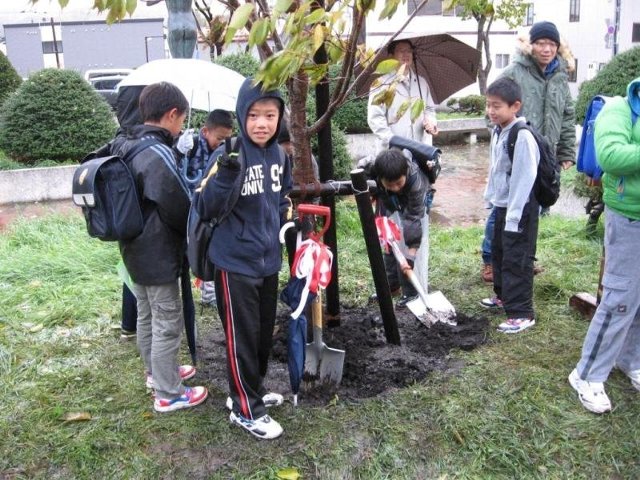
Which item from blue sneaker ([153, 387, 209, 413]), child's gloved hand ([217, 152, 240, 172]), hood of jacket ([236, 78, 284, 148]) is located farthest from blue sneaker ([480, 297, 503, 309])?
child's gloved hand ([217, 152, 240, 172])

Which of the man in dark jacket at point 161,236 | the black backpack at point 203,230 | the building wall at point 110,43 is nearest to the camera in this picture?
the black backpack at point 203,230

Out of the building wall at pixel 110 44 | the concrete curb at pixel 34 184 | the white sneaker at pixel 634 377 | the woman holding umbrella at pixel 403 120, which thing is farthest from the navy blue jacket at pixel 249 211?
the building wall at pixel 110 44

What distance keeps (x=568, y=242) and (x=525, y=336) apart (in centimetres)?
227

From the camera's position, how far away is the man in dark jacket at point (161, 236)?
2.92m

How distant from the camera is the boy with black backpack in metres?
3.82

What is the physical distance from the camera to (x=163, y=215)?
297 cm

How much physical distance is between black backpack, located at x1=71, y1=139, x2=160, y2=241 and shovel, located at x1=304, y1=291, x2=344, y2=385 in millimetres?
1014

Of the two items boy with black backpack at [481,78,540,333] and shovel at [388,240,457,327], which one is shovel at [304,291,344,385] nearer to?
shovel at [388,240,457,327]

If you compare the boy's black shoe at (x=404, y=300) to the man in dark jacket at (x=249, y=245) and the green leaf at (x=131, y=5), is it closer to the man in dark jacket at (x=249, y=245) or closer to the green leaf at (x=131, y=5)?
the man in dark jacket at (x=249, y=245)

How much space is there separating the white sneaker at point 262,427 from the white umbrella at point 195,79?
6.70 ft

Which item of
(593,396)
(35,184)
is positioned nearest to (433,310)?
(593,396)

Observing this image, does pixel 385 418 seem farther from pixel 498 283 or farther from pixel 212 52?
pixel 212 52

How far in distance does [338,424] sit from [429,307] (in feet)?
4.55

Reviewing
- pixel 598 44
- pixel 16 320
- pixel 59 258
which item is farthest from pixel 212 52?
pixel 598 44
